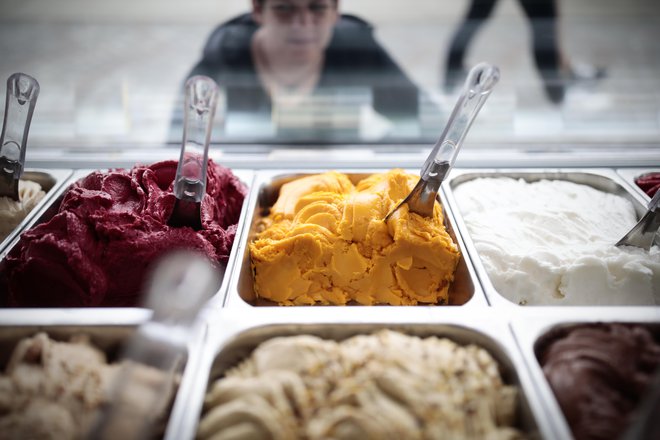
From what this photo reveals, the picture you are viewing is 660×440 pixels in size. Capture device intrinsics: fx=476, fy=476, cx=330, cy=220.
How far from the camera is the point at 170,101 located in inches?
79.8

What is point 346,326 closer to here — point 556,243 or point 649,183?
point 556,243

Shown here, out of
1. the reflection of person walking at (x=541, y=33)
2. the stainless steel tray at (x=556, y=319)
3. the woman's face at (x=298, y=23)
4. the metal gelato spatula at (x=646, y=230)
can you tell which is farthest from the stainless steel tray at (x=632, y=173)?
the woman's face at (x=298, y=23)

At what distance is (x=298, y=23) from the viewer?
202 cm

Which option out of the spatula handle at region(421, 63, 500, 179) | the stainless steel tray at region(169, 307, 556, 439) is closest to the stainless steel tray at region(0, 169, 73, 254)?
the stainless steel tray at region(169, 307, 556, 439)

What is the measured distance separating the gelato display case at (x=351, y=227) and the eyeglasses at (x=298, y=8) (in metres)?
0.03

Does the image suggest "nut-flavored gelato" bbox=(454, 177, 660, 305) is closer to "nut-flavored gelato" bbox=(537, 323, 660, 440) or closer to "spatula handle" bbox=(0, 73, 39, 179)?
"nut-flavored gelato" bbox=(537, 323, 660, 440)

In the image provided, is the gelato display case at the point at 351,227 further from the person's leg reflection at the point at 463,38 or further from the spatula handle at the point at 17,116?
the spatula handle at the point at 17,116

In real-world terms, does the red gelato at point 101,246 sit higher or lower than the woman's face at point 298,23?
lower

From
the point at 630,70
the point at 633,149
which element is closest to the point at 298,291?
the point at 633,149

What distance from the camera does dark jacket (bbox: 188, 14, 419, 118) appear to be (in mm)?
2002

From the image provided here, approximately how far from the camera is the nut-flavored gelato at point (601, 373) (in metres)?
0.89

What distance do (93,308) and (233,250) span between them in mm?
377

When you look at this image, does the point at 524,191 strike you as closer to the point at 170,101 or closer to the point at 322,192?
the point at 322,192

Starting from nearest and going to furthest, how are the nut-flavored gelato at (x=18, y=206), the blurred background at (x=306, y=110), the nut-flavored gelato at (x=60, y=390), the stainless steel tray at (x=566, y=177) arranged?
the nut-flavored gelato at (x=60, y=390)
the nut-flavored gelato at (x=18, y=206)
the stainless steel tray at (x=566, y=177)
the blurred background at (x=306, y=110)
